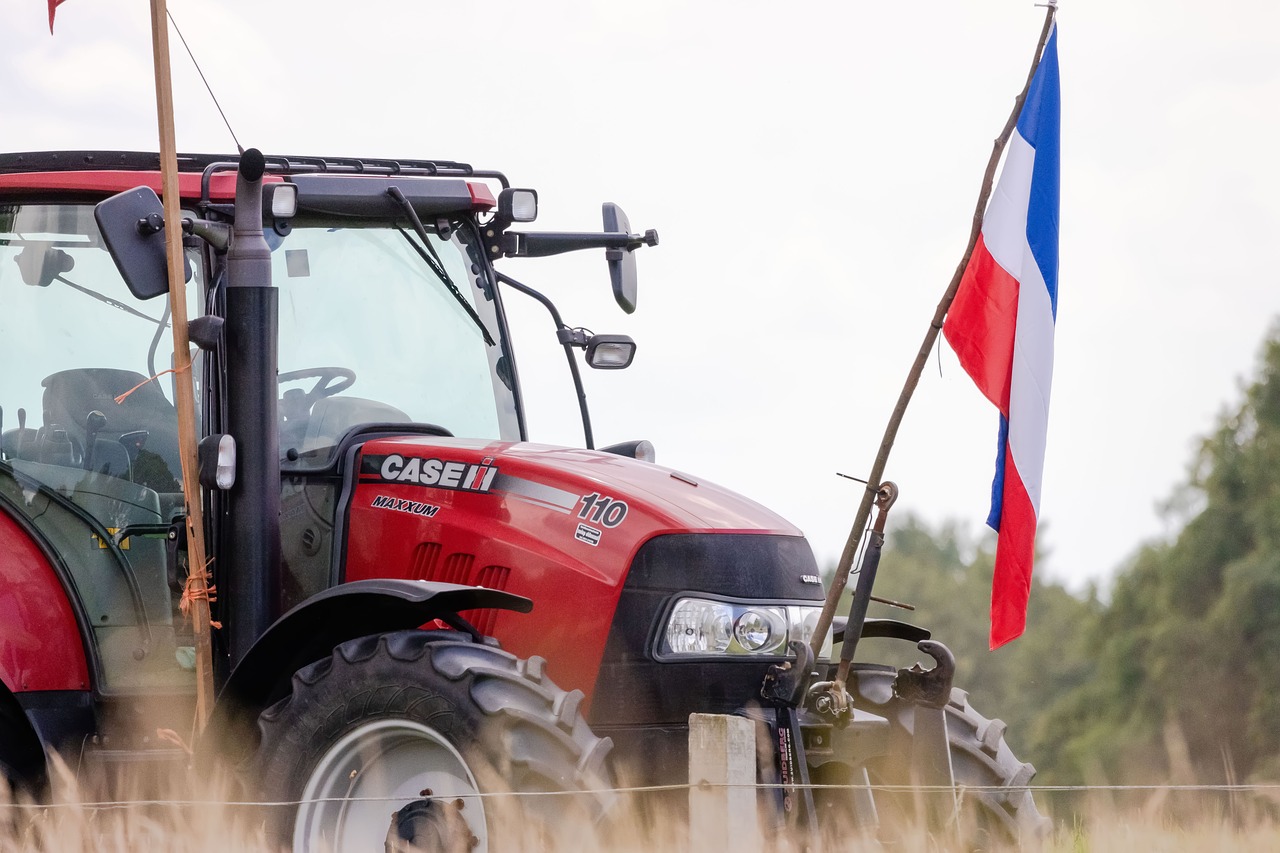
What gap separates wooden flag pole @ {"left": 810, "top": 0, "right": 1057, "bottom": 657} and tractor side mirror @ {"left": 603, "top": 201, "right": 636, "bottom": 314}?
140cm

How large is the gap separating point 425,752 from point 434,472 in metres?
1.03

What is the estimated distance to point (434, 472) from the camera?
5.40 metres

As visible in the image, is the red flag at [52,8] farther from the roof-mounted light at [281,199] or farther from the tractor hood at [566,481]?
the tractor hood at [566,481]

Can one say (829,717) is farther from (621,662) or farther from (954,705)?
(954,705)

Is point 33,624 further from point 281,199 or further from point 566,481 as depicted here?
point 566,481

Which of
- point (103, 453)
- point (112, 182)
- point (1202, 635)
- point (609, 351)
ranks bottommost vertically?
point (1202, 635)

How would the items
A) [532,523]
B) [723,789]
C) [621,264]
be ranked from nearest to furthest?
1. [723,789]
2. [532,523]
3. [621,264]

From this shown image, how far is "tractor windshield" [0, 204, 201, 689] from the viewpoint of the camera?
5.67 m

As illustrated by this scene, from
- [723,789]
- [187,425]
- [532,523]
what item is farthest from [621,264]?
[723,789]

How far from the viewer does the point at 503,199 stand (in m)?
5.98

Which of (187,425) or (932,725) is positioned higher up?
(187,425)

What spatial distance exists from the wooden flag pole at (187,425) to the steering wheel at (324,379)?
Result: 37 cm

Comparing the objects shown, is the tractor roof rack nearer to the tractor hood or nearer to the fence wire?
the tractor hood

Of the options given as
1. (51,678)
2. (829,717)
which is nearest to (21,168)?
(51,678)
